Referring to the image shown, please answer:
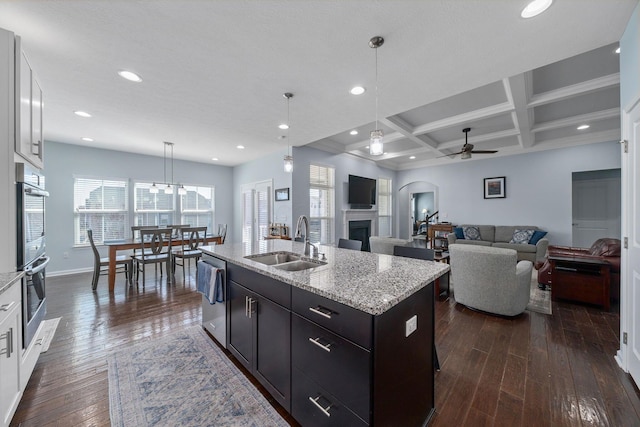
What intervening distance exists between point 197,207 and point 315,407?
6579 mm

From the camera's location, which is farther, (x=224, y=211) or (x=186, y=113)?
(x=224, y=211)

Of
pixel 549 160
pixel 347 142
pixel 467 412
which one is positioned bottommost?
pixel 467 412

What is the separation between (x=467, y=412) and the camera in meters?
1.59

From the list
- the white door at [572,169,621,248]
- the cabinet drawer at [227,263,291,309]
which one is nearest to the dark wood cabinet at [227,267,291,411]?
the cabinet drawer at [227,263,291,309]

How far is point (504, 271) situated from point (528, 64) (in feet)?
6.90

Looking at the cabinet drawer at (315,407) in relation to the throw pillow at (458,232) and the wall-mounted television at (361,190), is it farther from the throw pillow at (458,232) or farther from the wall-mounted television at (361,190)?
the throw pillow at (458,232)

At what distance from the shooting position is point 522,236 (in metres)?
5.71

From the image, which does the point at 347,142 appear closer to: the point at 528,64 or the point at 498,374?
the point at 528,64

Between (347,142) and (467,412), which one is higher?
(347,142)

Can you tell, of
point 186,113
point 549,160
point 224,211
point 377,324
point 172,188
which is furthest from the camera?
point 224,211

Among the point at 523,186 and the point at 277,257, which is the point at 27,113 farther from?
the point at 523,186

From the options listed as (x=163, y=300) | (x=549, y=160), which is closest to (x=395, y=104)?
(x=163, y=300)

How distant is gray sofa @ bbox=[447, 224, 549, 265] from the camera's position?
5.27 metres

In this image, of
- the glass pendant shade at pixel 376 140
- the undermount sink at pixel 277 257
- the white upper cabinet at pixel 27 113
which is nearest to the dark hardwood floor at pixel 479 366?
the undermount sink at pixel 277 257
